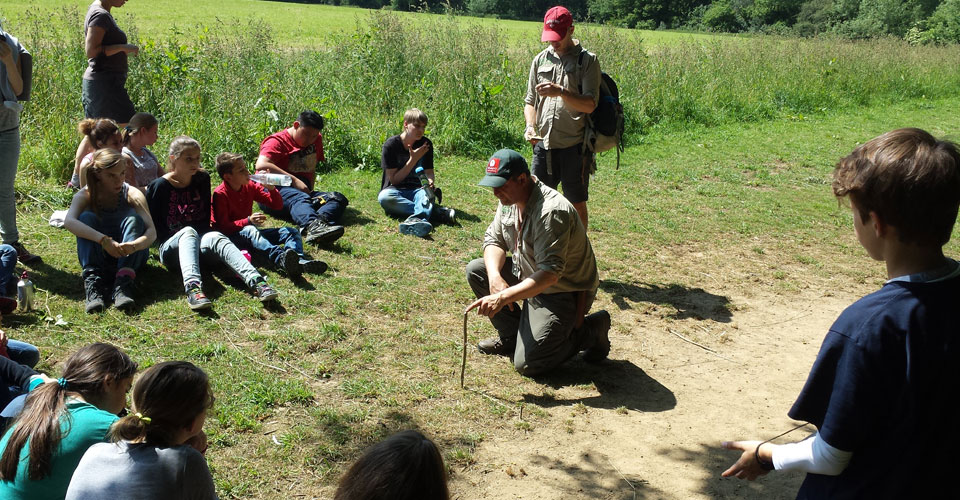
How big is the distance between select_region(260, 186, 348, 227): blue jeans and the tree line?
31.8 metres

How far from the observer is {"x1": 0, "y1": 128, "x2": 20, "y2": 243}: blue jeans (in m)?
5.71

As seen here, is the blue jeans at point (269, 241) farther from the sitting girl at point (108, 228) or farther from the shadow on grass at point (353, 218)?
the shadow on grass at point (353, 218)

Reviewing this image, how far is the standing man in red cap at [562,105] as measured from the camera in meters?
6.02

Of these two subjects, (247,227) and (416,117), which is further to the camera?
(416,117)

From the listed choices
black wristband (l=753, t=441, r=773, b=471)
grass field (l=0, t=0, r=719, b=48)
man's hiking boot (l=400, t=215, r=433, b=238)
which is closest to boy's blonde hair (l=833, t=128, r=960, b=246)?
black wristband (l=753, t=441, r=773, b=471)

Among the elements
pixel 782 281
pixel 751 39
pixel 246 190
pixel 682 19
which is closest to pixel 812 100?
pixel 751 39

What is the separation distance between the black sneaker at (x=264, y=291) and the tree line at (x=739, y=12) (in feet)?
111

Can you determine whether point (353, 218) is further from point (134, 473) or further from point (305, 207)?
point (134, 473)

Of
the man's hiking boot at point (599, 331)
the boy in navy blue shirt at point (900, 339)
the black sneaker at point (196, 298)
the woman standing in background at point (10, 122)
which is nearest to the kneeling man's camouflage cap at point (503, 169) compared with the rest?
the man's hiking boot at point (599, 331)

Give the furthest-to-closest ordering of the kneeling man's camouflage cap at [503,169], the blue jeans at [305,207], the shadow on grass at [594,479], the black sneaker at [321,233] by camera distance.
Answer: 1. the blue jeans at [305,207]
2. the black sneaker at [321,233]
3. the kneeling man's camouflage cap at [503,169]
4. the shadow on grass at [594,479]

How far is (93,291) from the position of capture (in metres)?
5.26

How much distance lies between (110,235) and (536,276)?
3.33m

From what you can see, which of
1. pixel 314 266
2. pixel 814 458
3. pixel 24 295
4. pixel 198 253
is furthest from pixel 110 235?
pixel 814 458

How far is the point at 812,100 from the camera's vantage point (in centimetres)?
1588
